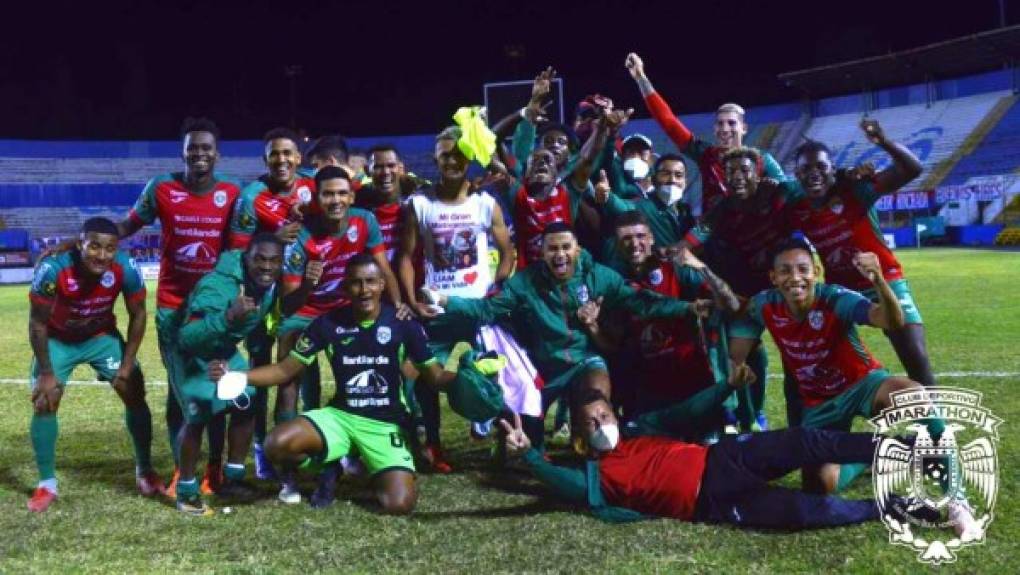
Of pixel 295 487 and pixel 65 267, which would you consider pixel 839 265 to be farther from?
pixel 65 267

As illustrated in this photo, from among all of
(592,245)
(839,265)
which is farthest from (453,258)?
(839,265)

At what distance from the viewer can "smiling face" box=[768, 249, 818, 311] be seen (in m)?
4.70

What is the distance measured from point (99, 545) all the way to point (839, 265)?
14.8 ft

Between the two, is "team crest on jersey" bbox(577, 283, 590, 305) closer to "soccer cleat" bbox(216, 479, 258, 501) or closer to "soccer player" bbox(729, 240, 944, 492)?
"soccer player" bbox(729, 240, 944, 492)

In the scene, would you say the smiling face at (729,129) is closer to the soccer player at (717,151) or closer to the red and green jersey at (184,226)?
the soccer player at (717,151)

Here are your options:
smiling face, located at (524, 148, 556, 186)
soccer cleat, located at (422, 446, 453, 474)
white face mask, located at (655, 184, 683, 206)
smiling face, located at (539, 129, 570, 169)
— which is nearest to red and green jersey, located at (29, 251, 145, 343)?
soccer cleat, located at (422, 446, 453, 474)

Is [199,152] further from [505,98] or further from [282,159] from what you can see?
[505,98]

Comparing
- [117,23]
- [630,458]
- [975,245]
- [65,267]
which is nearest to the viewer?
[630,458]

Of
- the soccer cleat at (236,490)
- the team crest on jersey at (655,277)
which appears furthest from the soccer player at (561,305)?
the soccer cleat at (236,490)

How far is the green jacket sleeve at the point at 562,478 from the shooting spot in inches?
178

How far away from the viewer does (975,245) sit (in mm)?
32906

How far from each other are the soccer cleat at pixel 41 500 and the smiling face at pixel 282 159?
229 cm

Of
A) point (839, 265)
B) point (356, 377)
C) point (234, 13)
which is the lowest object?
point (356, 377)

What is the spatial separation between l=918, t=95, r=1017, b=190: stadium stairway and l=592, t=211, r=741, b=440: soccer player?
1509 inches
